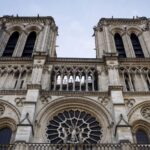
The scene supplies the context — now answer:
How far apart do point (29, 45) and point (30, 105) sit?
8.84m

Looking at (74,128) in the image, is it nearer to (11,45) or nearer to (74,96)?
(74,96)

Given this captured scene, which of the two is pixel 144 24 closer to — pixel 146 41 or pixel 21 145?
pixel 146 41

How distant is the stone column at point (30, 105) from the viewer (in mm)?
14880

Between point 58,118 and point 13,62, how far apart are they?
19.0ft

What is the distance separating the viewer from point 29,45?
80.2 feet

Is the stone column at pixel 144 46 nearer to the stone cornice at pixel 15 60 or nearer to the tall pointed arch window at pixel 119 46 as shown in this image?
the tall pointed arch window at pixel 119 46

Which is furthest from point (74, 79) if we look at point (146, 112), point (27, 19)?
point (27, 19)

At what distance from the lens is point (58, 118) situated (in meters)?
17.4

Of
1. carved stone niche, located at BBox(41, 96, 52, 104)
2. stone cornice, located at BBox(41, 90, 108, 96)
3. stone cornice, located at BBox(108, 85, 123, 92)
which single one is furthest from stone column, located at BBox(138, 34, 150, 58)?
carved stone niche, located at BBox(41, 96, 52, 104)

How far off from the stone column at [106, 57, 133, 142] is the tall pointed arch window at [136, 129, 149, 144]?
4.17 feet

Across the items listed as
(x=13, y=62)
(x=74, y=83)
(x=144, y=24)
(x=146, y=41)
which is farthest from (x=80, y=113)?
(x=144, y=24)

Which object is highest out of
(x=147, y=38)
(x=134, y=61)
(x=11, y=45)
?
(x=147, y=38)

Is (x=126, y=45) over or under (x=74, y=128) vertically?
over

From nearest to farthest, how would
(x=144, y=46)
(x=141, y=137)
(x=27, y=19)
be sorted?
(x=141, y=137)
(x=144, y=46)
(x=27, y=19)
